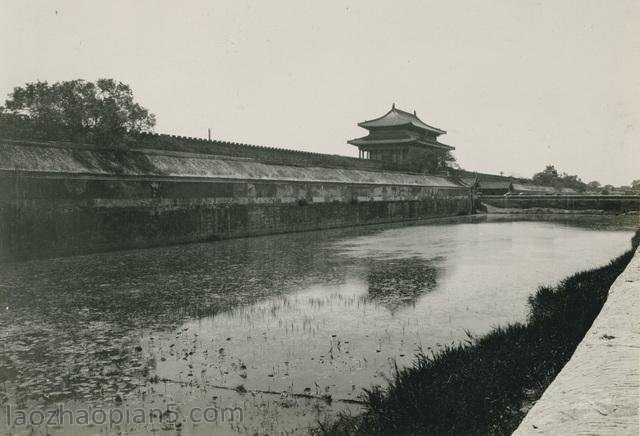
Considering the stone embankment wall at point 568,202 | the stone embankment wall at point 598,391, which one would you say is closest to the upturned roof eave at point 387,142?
the stone embankment wall at point 568,202

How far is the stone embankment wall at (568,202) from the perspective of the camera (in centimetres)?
3491

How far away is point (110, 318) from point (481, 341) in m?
4.33

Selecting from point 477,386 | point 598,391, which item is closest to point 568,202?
point 477,386

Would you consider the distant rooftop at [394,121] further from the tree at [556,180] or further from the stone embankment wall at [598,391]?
the stone embankment wall at [598,391]

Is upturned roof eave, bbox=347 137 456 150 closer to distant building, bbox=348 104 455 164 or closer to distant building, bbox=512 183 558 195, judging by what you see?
distant building, bbox=348 104 455 164

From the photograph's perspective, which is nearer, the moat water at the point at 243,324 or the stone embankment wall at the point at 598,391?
the stone embankment wall at the point at 598,391

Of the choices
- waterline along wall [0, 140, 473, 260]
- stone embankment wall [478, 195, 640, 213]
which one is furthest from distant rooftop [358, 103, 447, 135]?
waterline along wall [0, 140, 473, 260]

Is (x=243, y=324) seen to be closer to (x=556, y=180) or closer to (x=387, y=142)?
(x=387, y=142)

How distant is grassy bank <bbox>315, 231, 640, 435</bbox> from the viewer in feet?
9.14

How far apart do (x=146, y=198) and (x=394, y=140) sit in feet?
91.6

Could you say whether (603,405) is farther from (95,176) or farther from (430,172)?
(430,172)

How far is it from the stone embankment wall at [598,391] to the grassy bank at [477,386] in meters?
0.54

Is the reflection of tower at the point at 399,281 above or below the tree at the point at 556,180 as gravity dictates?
below

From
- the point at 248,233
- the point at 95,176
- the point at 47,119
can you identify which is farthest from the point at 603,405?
the point at 248,233
